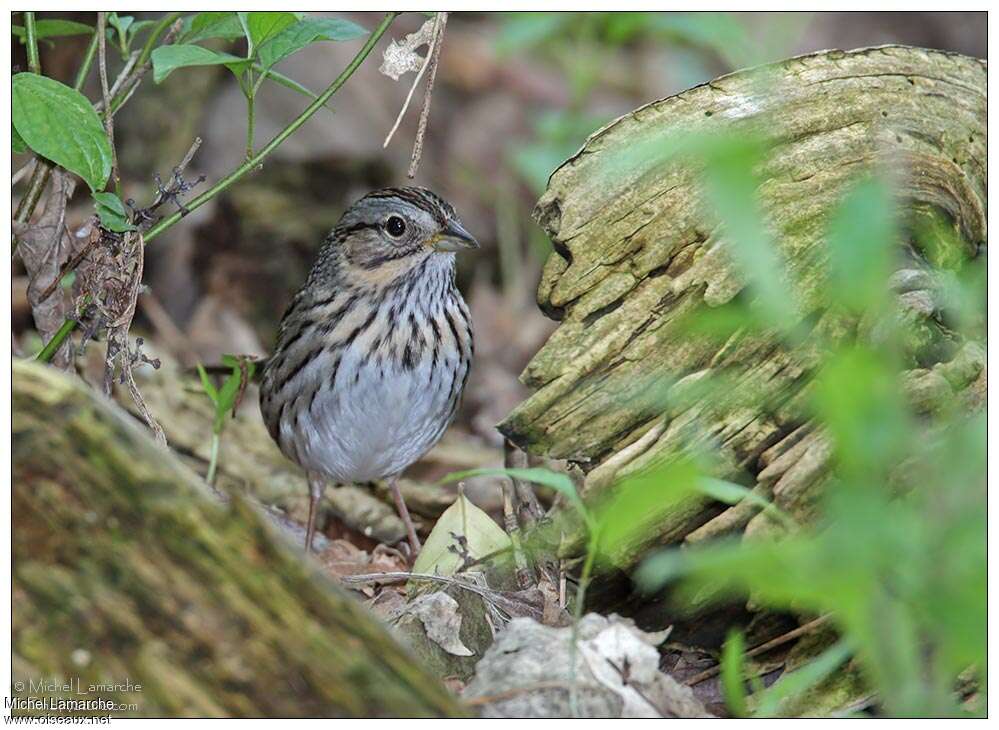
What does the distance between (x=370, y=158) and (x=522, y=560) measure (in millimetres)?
4333

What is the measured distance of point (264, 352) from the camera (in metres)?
7.00

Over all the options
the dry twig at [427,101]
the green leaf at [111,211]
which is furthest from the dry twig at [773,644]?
the green leaf at [111,211]

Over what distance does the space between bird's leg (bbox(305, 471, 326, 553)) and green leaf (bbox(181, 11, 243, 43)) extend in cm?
201

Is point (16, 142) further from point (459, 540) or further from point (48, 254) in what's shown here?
point (459, 540)

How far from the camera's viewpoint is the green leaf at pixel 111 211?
3.75 metres

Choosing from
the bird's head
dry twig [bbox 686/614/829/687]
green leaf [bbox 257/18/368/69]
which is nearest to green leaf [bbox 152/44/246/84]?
green leaf [bbox 257/18/368/69]

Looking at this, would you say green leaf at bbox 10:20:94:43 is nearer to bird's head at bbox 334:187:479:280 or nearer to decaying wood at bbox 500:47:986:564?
bird's head at bbox 334:187:479:280

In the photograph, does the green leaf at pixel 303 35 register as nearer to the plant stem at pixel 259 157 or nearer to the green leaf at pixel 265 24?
the green leaf at pixel 265 24

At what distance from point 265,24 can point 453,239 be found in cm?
134

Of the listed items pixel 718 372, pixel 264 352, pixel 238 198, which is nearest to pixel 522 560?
pixel 718 372

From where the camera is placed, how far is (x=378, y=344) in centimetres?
486

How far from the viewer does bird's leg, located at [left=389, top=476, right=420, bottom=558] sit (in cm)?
508

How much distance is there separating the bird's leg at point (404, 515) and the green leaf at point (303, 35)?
208 cm

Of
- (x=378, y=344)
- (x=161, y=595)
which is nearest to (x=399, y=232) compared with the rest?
(x=378, y=344)
